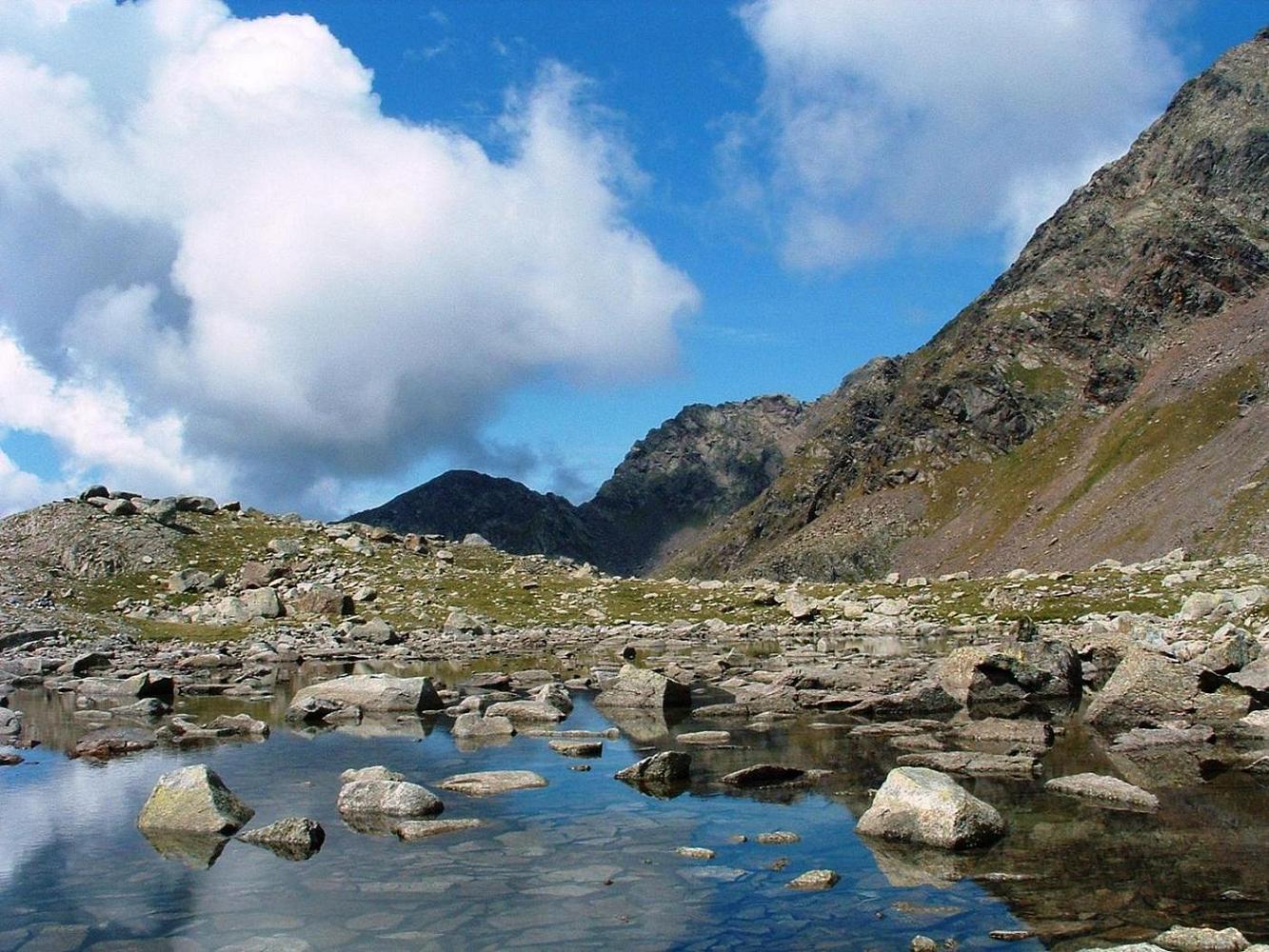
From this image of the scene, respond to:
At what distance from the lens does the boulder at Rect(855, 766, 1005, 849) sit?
15.7 metres

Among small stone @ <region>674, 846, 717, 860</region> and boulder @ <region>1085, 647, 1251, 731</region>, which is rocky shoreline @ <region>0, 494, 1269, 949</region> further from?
small stone @ <region>674, 846, 717, 860</region>

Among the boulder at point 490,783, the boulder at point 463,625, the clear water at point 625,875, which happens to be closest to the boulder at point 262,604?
the boulder at point 463,625

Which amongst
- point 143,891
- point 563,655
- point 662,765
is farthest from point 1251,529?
point 143,891

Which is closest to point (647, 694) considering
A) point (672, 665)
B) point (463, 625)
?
point (672, 665)

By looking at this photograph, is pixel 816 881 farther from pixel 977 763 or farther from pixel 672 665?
pixel 672 665

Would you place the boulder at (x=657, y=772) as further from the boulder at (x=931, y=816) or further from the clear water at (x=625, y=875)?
the boulder at (x=931, y=816)

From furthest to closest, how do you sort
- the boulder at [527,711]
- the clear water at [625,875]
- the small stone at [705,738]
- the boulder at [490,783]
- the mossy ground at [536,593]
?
1. the mossy ground at [536,593]
2. the boulder at [527,711]
3. the small stone at [705,738]
4. the boulder at [490,783]
5. the clear water at [625,875]

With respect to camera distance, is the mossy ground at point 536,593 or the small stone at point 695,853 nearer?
the small stone at point 695,853

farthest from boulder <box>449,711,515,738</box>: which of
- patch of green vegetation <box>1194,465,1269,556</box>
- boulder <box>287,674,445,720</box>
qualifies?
patch of green vegetation <box>1194,465,1269,556</box>

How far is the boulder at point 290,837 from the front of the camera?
15.9 m

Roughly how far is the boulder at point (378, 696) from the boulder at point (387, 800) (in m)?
13.3

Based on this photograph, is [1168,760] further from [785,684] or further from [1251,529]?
[1251,529]

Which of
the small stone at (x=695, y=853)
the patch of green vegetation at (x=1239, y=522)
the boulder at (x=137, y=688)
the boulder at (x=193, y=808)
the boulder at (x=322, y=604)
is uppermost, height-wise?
the patch of green vegetation at (x=1239, y=522)

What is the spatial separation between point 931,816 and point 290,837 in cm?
1051
